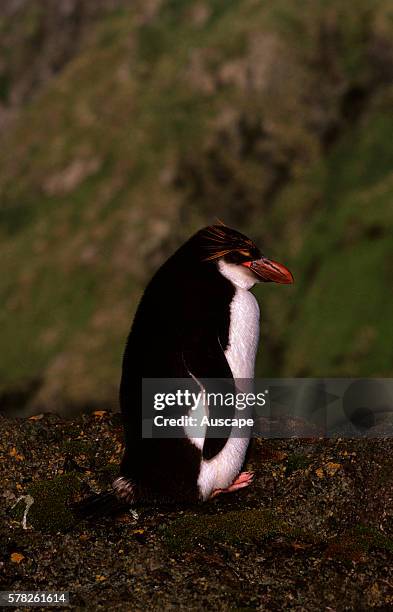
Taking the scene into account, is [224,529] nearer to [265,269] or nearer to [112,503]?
[112,503]

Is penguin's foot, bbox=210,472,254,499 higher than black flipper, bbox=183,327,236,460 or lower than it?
lower

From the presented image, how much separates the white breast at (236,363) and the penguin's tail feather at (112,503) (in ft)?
2.53

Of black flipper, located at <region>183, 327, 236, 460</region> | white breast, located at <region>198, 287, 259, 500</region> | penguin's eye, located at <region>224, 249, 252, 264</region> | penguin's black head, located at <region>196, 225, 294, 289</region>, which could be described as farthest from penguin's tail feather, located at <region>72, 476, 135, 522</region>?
penguin's eye, located at <region>224, 249, 252, 264</region>

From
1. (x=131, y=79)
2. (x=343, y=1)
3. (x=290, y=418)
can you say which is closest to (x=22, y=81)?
(x=131, y=79)

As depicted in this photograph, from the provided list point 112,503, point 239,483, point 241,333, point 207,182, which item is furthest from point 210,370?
point 207,182

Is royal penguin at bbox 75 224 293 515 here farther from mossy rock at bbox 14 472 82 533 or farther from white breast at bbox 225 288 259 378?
mossy rock at bbox 14 472 82 533

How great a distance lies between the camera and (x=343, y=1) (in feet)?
354

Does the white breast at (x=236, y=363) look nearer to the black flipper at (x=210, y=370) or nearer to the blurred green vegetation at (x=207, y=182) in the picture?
the black flipper at (x=210, y=370)

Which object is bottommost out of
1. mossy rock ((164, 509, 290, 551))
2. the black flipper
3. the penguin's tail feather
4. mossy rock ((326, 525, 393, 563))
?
mossy rock ((326, 525, 393, 563))

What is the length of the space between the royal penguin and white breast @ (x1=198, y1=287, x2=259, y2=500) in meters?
0.01

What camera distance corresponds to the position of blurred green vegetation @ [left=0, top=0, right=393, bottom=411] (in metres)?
80.0

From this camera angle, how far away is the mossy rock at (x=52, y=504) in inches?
323

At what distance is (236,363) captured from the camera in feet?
27.0

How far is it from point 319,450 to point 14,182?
374 ft
